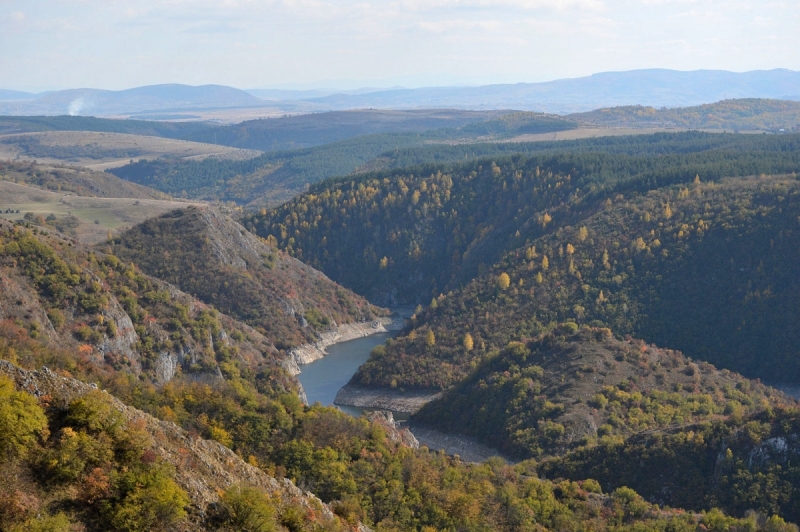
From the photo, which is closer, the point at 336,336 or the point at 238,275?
the point at 238,275

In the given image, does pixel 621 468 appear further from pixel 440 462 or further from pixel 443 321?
pixel 443 321

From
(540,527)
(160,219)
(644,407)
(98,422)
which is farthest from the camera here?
Answer: (160,219)

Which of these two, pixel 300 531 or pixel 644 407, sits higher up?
pixel 300 531

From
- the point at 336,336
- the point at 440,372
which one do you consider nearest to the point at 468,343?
the point at 440,372

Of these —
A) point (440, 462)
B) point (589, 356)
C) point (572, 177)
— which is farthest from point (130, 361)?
point (572, 177)

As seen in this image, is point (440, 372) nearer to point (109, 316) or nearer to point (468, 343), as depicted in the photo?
point (468, 343)

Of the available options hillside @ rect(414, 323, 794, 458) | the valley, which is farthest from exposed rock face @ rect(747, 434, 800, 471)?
hillside @ rect(414, 323, 794, 458)

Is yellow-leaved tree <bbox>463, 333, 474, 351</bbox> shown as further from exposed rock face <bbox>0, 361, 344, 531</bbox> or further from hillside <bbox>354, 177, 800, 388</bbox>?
exposed rock face <bbox>0, 361, 344, 531</bbox>
